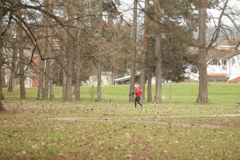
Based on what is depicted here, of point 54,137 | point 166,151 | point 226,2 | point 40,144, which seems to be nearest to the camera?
point 166,151

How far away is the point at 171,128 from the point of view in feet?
44.3

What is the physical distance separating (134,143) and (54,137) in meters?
2.42

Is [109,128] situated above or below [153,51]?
below

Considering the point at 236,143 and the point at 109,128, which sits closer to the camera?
the point at 236,143

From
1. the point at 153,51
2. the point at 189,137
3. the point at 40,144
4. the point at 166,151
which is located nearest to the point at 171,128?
the point at 189,137

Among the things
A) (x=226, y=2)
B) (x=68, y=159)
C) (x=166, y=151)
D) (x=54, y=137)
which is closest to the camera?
(x=68, y=159)

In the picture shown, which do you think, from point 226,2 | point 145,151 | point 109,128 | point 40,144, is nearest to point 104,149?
point 145,151

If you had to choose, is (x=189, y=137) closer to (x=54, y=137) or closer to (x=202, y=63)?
(x=54, y=137)

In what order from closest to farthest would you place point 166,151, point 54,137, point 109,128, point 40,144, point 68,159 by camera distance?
point 68,159
point 166,151
point 40,144
point 54,137
point 109,128

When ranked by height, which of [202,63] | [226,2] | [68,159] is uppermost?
[226,2]

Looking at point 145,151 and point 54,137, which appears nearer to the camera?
point 145,151

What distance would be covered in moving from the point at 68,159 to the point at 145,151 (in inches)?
78.0

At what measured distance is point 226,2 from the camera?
29609 millimetres

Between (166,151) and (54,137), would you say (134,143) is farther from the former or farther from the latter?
(54,137)
